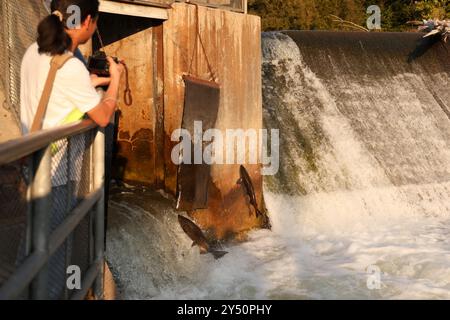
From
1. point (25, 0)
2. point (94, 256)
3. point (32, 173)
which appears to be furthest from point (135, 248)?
point (32, 173)

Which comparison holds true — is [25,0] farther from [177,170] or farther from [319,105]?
[319,105]

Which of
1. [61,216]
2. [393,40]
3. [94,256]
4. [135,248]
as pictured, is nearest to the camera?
[61,216]

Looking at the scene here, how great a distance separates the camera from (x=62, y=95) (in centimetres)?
347

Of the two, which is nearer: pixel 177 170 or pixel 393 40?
pixel 177 170

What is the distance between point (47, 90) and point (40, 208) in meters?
0.90

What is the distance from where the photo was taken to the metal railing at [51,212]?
2.63 meters

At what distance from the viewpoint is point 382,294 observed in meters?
6.73

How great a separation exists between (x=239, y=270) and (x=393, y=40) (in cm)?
804

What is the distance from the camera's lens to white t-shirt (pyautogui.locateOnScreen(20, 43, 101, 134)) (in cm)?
344

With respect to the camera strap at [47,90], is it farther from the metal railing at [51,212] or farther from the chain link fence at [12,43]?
the chain link fence at [12,43]

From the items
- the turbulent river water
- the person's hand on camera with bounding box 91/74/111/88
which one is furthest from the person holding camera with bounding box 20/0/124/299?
the turbulent river water

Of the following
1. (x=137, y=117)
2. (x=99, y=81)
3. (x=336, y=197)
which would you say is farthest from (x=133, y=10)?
(x=336, y=197)

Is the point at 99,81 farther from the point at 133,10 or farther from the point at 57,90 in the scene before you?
the point at 133,10

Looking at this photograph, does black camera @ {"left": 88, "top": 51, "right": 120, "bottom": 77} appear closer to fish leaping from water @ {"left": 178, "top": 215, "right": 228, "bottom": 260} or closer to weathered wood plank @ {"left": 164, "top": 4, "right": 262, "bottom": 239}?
weathered wood plank @ {"left": 164, "top": 4, "right": 262, "bottom": 239}
